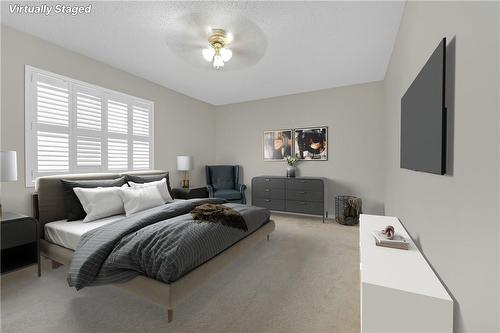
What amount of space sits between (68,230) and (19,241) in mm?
397

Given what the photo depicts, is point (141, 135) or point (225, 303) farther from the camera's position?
point (141, 135)

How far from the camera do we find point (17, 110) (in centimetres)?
246

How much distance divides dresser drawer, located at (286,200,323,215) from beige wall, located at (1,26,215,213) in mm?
2299

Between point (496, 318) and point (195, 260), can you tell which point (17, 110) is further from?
point (496, 318)

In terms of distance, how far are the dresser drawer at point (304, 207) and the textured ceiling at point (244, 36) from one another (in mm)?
2357

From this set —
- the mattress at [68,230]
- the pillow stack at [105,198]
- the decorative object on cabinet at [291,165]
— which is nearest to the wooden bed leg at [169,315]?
the mattress at [68,230]

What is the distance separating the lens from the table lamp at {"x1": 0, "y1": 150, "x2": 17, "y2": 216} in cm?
201

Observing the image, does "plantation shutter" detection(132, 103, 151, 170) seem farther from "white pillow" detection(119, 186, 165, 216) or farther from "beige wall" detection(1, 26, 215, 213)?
"white pillow" detection(119, 186, 165, 216)

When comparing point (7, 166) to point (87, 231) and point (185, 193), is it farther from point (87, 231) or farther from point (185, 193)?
point (185, 193)

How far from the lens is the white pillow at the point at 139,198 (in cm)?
269

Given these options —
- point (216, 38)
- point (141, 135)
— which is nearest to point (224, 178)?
point (141, 135)

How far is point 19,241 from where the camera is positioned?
2.05 meters

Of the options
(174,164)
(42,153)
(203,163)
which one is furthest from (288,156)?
(42,153)

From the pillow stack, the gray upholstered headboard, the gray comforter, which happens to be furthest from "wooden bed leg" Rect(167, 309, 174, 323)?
the gray upholstered headboard
